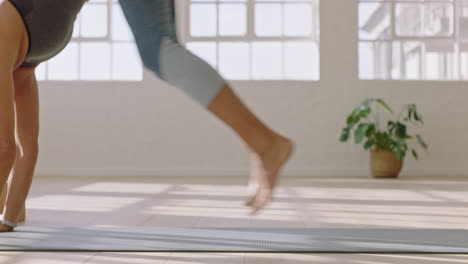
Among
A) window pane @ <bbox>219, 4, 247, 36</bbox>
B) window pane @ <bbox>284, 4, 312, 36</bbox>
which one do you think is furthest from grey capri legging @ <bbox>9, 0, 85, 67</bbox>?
window pane @ <bbox>284, 4, 312, 36</bbox>

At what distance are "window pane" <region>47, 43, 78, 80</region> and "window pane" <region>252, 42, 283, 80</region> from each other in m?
1.93

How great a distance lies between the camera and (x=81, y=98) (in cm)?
688

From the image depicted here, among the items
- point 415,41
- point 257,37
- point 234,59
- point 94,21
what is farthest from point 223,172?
point 415,41

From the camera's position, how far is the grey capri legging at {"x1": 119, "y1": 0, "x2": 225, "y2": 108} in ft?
3.94

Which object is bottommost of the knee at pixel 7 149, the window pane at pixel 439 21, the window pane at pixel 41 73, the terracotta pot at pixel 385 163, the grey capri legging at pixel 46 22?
→ the terracotta pot at pixel 385 163

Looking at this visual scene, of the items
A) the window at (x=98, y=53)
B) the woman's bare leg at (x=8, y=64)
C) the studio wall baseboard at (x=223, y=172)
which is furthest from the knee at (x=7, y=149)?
the window at (x=98, y=53)

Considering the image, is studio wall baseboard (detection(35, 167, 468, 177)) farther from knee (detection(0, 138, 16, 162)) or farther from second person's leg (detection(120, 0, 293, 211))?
second person's leg (detection(120, 0, 293, 211))

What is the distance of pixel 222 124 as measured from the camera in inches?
269

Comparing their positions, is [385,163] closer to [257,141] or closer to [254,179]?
[254,179]

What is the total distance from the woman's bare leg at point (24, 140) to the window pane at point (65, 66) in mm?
4863

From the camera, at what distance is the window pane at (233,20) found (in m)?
7.05

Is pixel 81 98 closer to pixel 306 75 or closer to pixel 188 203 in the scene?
pixel 306 75

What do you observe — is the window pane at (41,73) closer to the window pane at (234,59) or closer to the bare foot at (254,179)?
the window pane at (234,59)

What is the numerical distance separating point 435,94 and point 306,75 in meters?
1.36
